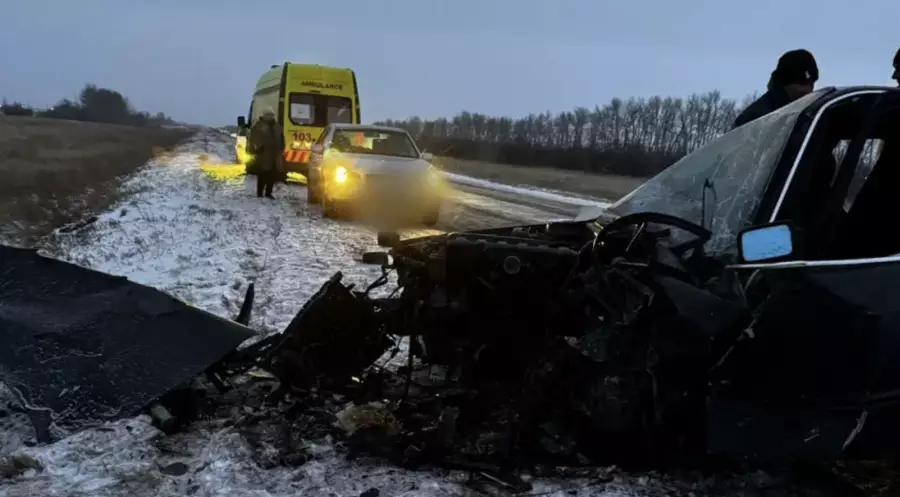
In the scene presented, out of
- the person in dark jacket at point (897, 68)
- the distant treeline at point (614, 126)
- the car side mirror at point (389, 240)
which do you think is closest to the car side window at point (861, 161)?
the person in dark jacket at point (897, 68)

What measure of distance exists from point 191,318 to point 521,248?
1873 millimetres

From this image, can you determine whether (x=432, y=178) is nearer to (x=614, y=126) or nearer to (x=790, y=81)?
(x=790, y=81)

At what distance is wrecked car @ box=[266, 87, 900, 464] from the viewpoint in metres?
2.64

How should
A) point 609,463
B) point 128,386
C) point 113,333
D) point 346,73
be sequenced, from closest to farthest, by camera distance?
point 609,463 → point 128,386 → point 113,333 → point 346,73

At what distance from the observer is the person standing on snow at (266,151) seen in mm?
15555

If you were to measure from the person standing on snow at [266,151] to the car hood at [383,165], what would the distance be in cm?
331

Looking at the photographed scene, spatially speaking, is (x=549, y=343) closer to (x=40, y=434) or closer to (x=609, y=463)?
(x=609, y=463)

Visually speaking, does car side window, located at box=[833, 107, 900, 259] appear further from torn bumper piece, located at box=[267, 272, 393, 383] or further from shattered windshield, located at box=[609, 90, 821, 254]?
torn bumper piece, located at box=[267, 272, 393, 383]

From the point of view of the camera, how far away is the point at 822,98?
303 cm

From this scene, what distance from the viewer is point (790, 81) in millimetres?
4824

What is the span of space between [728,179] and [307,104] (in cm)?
1769

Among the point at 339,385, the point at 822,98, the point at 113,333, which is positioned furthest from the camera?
the point at 339,385

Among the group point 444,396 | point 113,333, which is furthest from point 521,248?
point 113,333

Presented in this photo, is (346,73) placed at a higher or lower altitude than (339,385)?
higher
